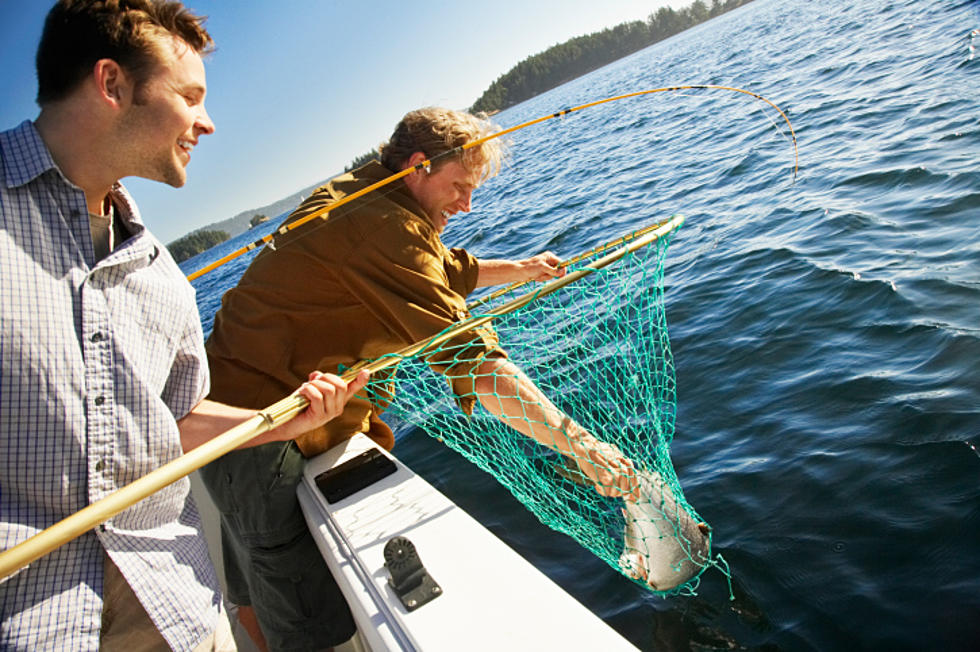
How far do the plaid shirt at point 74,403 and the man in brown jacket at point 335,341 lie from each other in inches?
26.0

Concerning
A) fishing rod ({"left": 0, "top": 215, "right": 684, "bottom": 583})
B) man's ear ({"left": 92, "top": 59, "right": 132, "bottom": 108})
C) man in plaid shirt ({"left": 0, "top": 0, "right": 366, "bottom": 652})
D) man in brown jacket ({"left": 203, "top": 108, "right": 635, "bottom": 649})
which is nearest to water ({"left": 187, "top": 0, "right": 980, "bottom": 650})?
man in brown jacket ({"left": 203, "top": 108, "right": 635, "bottom": 649})

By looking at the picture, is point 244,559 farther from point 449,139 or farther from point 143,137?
point 449,139

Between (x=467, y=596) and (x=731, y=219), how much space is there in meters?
6.17

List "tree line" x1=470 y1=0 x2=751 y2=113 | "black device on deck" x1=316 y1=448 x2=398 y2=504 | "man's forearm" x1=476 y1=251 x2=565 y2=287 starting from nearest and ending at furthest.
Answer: "black device on deck" x1=316 y1=448 x2=398 y2=504, "man's forearm" x1=476 y1=251 x2=565 y2=287, "tree line" x1=470 y1=0 x2=751 y2=113

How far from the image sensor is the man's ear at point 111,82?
139 cm

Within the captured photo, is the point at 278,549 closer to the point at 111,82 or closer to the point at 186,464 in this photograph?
the point at 186,464

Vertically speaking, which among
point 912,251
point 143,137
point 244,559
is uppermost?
point 143,137

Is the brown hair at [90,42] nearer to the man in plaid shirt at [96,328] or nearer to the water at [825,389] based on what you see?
the man in plaid shirt at [96,328]

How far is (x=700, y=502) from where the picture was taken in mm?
3096

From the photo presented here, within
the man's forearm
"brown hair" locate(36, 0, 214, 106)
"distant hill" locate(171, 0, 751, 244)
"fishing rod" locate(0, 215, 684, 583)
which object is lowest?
the man's forearm

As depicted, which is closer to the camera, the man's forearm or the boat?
the boat

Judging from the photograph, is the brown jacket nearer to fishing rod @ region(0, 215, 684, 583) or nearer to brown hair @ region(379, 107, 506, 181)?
fishing rod @ region(0, 215, 684, 583)

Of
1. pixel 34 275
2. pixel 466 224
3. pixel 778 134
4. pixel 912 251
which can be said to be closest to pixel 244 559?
pixel 34 275

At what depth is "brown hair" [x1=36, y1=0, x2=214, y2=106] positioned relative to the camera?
54.9 inches
